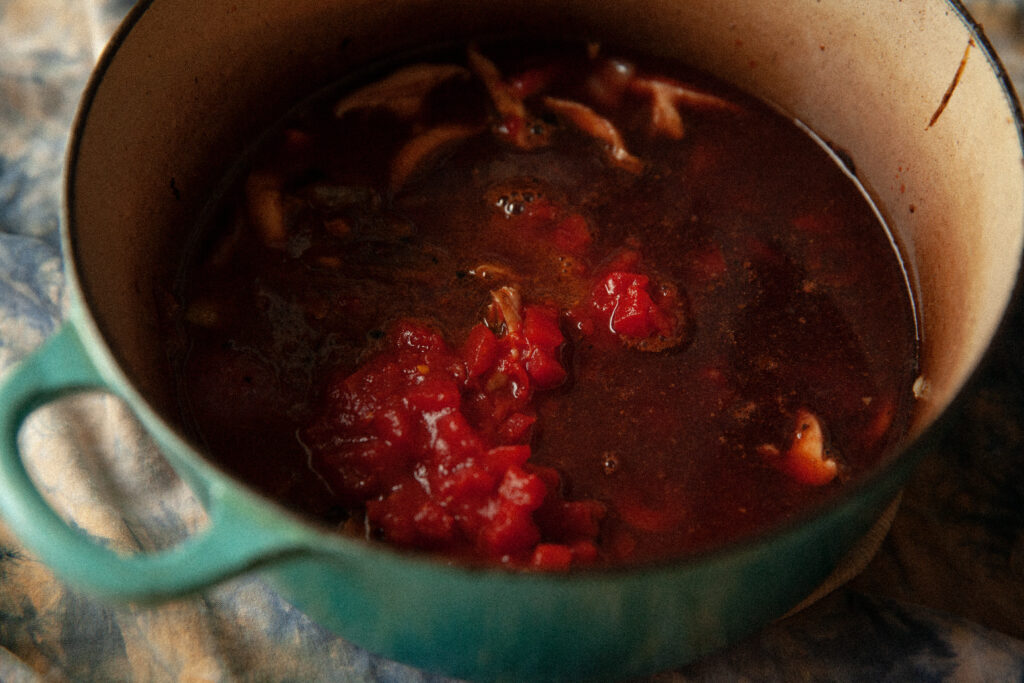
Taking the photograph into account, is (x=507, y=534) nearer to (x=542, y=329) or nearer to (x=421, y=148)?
(x=542, y=329)

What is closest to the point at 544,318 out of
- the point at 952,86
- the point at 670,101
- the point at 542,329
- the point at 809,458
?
the point at 542,329

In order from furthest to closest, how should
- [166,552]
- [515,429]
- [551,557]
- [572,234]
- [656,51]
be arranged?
[656,51]
[572,234]
[515,429]
[551,557]
[166,552]

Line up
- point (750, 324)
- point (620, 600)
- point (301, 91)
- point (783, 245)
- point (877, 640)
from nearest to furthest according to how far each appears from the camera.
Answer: point (620, 600), point (877, 640), point (750, 324), point (783, 245), point (301, 91)

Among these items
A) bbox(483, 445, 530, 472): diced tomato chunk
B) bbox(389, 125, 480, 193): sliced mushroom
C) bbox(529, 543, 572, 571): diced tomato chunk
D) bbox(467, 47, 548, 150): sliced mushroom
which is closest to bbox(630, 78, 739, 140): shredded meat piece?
bbox(467, 47, 548, 150): sliced mushroom

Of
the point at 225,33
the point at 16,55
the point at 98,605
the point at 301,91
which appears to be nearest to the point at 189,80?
the point at 225,33

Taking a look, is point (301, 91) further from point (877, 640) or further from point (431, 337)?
point (877, 640)

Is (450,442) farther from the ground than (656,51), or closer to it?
closer to it

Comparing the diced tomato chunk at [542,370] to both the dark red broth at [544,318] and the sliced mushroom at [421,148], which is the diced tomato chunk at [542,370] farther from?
the sliced mushroom at [421,148]

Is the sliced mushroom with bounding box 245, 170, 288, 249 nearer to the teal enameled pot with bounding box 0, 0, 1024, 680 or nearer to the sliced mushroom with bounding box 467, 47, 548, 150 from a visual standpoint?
the teal enameled pot with bounding box 0, 0, 1024, 680
